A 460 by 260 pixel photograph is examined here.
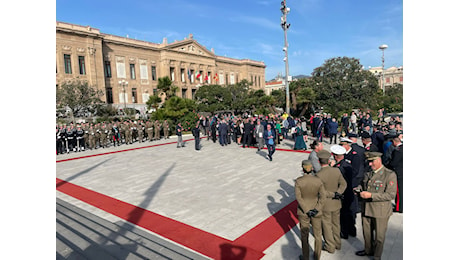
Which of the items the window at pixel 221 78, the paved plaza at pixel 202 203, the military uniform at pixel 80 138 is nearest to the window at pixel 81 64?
the military uniform at pixel 80 138

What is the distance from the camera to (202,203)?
22.6ft

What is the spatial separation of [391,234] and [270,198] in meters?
2.85

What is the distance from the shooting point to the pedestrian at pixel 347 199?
470cm

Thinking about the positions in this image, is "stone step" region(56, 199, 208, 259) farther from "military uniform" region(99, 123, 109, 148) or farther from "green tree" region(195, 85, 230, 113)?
"green tree" region(195, 85, 230, 113)

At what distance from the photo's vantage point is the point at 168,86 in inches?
1117

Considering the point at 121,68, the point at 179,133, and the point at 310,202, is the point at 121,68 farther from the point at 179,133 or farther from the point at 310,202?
the point at 310,202

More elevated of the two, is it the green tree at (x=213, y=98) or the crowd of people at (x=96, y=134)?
the green tree at (x=213, y=98)

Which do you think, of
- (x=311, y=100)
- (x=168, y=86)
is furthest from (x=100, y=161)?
(x=311, y=100)

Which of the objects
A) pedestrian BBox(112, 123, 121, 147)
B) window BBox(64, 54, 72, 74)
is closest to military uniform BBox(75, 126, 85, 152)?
pedestrian BBox(112, 123, 121, 147)

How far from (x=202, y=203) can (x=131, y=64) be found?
146 feet

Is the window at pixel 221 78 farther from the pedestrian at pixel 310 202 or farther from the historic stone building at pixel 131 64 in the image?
the pedestrian at pixel 310 202

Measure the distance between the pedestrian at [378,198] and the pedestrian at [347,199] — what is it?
2.22 ft

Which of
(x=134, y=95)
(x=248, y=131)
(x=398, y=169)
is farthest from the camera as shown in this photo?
(x=134, y=95)

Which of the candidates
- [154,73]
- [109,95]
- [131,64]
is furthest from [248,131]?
[154,73]
